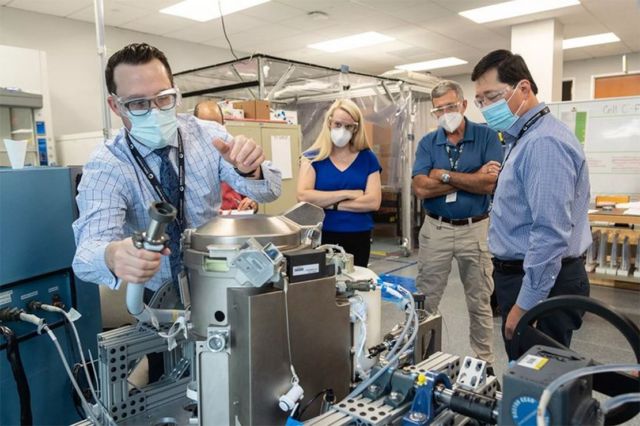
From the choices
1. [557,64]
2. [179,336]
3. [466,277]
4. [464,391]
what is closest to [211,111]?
[466,277]

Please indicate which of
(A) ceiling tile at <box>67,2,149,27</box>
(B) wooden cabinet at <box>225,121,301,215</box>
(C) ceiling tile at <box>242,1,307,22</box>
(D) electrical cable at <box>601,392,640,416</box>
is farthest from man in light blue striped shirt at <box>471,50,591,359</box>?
(A) ceiling tile at <box>67,2,149,27</box>

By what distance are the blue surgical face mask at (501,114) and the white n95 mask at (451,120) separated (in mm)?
568

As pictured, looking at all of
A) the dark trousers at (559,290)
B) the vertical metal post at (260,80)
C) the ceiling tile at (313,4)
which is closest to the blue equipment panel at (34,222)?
the dark trousers at (559,290)

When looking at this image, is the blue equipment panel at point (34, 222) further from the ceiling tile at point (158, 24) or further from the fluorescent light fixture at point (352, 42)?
the fluorescent light fixture at point (352, 42)

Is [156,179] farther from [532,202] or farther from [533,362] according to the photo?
[532,202]

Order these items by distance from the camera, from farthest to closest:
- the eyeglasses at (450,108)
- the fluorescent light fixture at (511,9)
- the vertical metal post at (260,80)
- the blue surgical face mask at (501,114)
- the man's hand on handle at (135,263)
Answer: the fluorescent light fixture at (511,9), the vertical metal post at (260,80), the eyeglasses at (450,108), the blue surgical face mask at (501,114), the man's hand on handle at (135,263)

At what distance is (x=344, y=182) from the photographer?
2.24 m

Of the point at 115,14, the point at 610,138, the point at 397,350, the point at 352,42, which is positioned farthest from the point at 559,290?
the point at 352,42

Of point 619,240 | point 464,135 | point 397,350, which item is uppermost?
point 464,135

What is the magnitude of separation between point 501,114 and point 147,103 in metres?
1.21

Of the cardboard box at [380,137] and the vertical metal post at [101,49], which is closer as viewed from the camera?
the vertical metal post at [101,49]

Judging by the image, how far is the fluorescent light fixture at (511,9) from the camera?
211 inches

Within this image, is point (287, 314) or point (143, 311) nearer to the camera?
point (287, 314)

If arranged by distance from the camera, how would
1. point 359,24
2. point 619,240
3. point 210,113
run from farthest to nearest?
1. point 359,24
2. point 619,240
3. point 210,113
